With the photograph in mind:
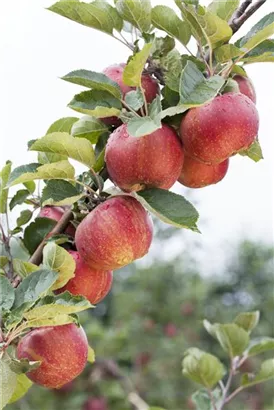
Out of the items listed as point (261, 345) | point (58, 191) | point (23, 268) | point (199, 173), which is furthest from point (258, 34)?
point (261, 345)

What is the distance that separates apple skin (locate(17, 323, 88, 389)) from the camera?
2.76 ft

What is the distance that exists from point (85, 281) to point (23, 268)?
0.08 meters

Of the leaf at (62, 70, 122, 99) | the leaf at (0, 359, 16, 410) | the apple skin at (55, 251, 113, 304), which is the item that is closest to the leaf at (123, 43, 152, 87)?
the leaf at (62, 70, 122, 99)

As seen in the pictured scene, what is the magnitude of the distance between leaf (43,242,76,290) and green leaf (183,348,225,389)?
50 cm

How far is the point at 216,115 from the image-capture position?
80 centimetres

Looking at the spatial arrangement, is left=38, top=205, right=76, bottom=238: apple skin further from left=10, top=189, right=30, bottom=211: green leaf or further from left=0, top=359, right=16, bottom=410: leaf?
left=0, top=359, right=16, bottom=410: leaf

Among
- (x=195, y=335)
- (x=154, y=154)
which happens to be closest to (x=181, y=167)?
(x=154, y=154)

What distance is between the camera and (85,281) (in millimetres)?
885

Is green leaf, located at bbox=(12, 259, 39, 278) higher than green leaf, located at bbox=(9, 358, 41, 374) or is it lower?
higher

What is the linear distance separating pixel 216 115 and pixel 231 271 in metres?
6.50

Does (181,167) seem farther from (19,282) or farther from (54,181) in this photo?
(19,282)

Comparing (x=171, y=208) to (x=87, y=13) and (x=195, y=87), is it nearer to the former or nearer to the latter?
(x=195, y=87)

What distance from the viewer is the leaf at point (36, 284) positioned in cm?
79

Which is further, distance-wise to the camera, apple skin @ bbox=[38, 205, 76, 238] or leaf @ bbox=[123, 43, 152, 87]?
apple skin @ bbox=[38, 205, 76, 238]
